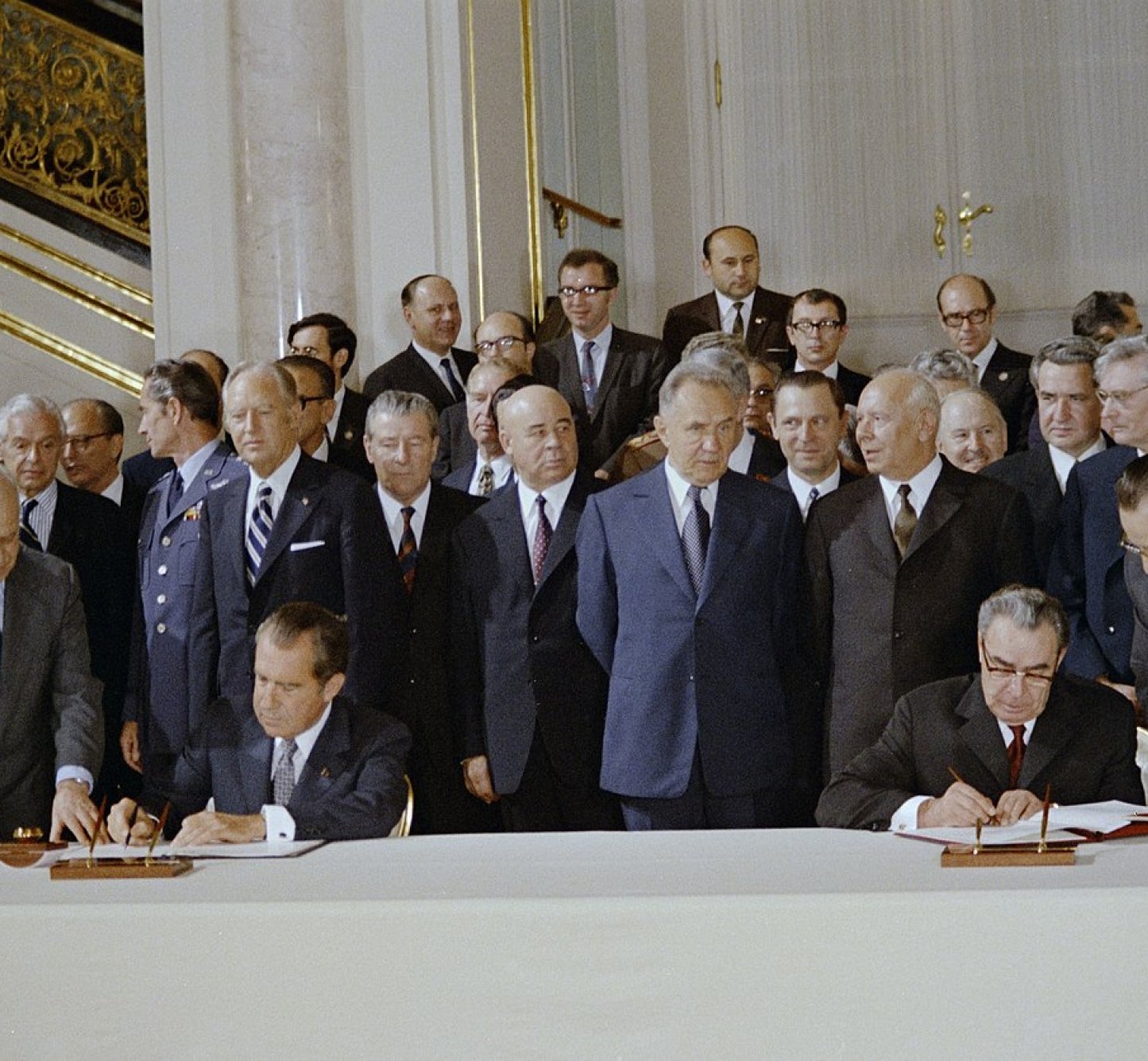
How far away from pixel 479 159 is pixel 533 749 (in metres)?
3.72

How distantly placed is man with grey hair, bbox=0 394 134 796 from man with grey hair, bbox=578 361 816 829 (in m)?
1.51

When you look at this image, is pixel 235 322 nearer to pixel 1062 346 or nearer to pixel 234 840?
pixel 1062 346

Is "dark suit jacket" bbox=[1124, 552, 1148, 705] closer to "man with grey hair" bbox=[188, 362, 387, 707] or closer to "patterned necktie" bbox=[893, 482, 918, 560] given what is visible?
"patterned necktie" bbox=[893, 482, 918, 560]

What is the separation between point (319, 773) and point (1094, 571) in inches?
82.1

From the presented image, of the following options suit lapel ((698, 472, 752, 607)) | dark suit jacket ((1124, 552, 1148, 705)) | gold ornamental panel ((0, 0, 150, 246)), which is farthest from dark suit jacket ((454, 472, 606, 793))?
gold ornamental panel ((0, 0, 150, 246))

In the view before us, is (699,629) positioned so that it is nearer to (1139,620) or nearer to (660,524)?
(660,524)

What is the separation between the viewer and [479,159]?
8211 millimetres

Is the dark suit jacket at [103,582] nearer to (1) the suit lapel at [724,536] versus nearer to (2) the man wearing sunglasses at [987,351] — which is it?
(1) the suit lapel at [724,536]

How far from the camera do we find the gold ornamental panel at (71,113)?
31.2 ft

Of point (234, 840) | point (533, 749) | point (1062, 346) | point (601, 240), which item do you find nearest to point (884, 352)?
point (601, 240)

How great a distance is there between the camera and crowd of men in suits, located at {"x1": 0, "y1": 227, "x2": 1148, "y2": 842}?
13.9ft

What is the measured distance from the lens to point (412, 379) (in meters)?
7.05

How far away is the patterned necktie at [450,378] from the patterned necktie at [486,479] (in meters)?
1.16

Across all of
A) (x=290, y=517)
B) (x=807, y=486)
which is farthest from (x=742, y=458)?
(x=290, y=517)
